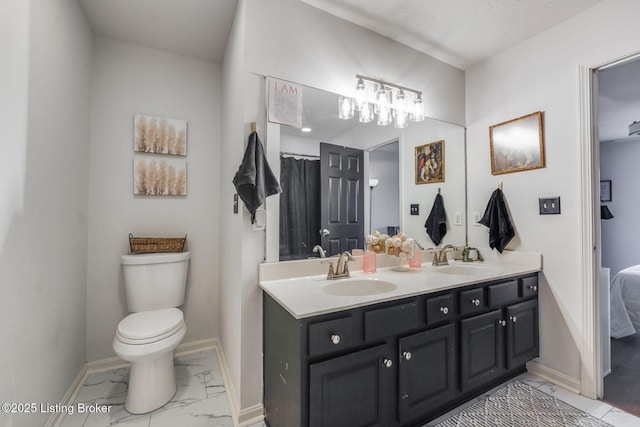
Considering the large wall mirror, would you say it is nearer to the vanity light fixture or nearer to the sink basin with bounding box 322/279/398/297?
the vanity light fixture

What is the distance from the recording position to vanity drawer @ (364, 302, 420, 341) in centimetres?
122

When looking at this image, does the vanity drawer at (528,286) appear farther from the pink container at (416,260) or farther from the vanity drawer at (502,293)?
the pink container at (416,260)

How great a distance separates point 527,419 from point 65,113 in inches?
127

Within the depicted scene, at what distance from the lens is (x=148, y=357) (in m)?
1.53

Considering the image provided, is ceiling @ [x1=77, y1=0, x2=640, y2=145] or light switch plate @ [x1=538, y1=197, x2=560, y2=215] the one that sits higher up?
ceiling @ [x1=77, y1=0, x2=640, y2=145]

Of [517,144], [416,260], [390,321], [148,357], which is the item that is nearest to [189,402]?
[148,357]

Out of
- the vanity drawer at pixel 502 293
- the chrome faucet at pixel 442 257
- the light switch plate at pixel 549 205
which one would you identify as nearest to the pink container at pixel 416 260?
the chrome faucet at pixel 442 257

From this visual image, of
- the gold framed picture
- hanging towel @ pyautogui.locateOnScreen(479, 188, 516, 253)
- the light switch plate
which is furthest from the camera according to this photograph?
the gold framed picture

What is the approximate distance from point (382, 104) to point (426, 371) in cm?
169

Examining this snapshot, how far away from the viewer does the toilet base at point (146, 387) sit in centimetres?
158

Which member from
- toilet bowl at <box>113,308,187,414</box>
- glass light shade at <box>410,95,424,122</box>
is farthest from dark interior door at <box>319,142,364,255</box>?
toilet bowl at <box>113,308,187,414</box>

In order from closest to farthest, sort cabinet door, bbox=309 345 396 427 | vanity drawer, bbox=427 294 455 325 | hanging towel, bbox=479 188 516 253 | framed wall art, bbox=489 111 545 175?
cabinet door, bbox=309 345 396 427 → vanity drawer, bbox=427 294 455 325 → framed wall art, bbox=489 111 545 175 → hanging towel, bbox=479 188 516 253

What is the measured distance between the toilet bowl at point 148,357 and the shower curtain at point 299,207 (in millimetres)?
839

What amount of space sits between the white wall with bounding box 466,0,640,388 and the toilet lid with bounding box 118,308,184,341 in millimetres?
2529
